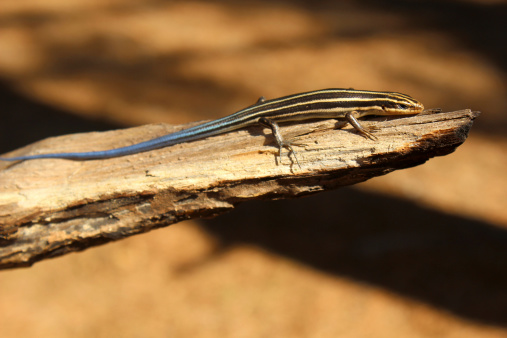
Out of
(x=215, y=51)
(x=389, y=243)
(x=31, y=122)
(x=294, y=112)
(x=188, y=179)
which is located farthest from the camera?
(x=215, y=51)

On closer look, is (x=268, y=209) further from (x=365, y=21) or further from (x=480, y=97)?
(x=365, y=21)

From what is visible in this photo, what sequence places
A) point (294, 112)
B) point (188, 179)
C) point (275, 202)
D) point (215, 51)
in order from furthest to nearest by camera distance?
point (215, 51), point (275, 202), point (294, 112), point (188, 179)

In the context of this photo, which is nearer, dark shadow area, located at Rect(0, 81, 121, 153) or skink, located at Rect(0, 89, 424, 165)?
skink, located at Rect(0, 89, 424, 165)

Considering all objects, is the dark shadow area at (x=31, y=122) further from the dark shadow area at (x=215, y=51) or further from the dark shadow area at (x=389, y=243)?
the dark shadow area at (x=389, y=243)

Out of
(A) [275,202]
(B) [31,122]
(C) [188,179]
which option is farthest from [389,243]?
(B) [31,122]

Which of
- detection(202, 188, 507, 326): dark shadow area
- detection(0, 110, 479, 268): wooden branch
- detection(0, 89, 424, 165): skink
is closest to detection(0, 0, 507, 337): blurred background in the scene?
detection(202, 188, 507, 326): dark shadow area

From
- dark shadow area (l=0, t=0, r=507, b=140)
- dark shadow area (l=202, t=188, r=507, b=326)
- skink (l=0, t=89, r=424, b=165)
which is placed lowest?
dark shadow area (l=202, t=188, r=507, b=326)

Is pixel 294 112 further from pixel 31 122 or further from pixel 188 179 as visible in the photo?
pixel 31 122

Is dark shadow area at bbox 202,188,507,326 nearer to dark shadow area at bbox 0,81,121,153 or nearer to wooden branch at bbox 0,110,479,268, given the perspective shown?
wooden branch at bbox 0,110,479,268
